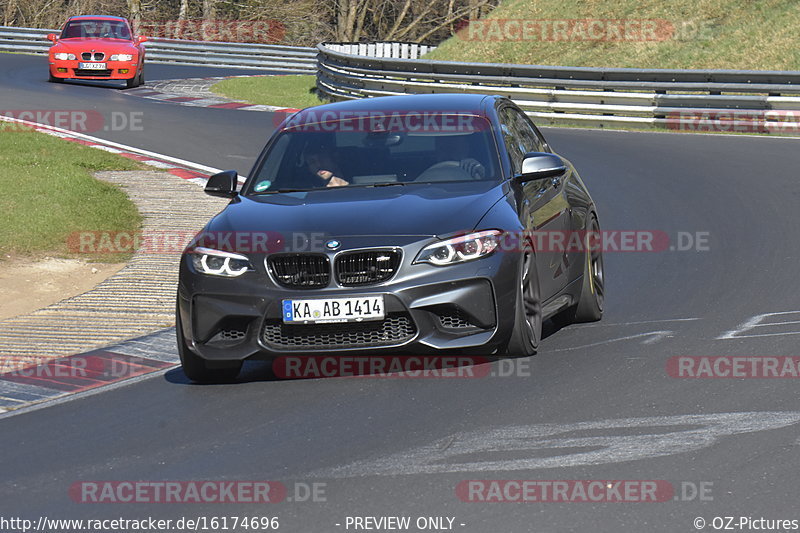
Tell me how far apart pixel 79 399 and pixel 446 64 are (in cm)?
1987

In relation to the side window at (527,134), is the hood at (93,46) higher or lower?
lower

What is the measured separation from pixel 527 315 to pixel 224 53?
35.3m

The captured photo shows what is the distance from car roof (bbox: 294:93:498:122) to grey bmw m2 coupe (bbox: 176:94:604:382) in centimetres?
15

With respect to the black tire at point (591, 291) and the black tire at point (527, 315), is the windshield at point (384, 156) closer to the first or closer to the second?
the black tire at point (527, 315)

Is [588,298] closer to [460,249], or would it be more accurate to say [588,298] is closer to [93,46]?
[460,249]

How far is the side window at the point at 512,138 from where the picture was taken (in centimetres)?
892

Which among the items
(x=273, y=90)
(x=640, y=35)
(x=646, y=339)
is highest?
(x=646, y=339)

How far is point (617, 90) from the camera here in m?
25.2

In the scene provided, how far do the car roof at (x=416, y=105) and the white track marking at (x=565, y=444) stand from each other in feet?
10.4

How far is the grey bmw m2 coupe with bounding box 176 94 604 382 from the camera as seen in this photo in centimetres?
748

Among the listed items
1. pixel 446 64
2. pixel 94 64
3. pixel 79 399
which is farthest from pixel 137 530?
pixel 94 64

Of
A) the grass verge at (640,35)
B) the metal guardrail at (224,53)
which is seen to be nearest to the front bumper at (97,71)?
the metal guardrail at (224,53)

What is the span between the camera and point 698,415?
6625 millimetres

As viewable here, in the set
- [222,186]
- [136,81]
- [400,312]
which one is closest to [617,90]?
[136,81]
